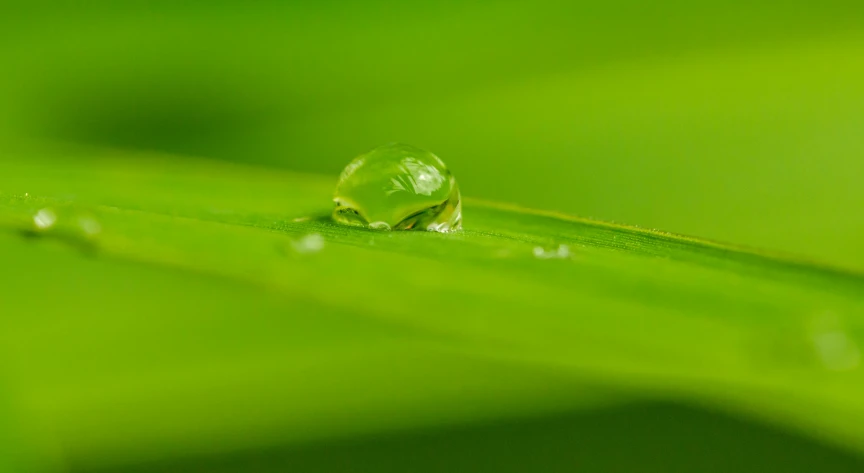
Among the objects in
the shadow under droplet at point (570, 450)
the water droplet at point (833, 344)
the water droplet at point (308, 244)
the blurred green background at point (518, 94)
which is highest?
the blurred green background at point (518, 94)

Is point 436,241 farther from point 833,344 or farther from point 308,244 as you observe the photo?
point 833,344

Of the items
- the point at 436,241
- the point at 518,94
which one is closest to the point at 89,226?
the point at 436,241

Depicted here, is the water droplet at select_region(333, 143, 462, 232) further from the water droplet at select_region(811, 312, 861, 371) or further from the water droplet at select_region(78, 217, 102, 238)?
the water droplet at select_region(811, 312, 861, 371)

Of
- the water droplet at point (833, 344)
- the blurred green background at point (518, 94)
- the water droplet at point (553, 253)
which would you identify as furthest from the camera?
the blurred green background at point (518, 94)

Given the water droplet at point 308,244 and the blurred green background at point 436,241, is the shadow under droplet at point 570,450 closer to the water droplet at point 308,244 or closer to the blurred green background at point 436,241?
the blurred green background at point 436,241

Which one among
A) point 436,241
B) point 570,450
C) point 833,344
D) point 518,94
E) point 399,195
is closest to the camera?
point 833,344

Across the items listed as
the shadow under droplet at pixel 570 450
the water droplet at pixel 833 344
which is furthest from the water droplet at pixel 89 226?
the shadow under droplet at pixel 570 450

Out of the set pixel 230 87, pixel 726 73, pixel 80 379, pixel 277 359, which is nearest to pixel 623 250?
pixel 277 359

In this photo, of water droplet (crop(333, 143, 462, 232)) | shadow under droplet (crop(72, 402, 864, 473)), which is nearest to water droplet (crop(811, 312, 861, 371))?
water droplet (crop(333, 143, 462, 232))

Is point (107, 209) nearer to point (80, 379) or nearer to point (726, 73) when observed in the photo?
point (80, 379)
